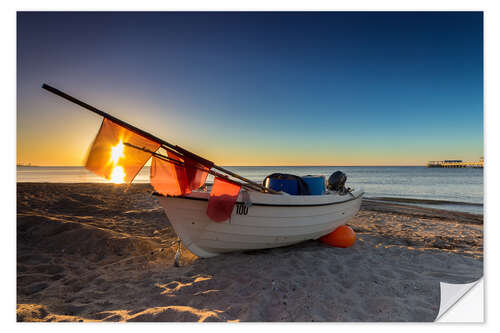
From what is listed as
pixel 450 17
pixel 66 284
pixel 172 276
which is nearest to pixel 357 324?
pixel 172 276

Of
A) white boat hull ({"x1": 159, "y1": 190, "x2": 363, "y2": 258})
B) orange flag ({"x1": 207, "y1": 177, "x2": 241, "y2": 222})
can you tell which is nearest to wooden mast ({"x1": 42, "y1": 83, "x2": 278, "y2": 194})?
orange flag ({"x1": 207, "y1": 177, "x2": 241, "y2": 222})

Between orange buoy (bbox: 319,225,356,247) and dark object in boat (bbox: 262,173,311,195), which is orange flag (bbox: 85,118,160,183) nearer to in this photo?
dark object in boat (bbox: 262,173,311,195)

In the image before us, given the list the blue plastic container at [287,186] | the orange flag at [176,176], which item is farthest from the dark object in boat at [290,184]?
the orange flag at [176,176]

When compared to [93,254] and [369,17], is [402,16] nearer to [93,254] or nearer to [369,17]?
[369,17]

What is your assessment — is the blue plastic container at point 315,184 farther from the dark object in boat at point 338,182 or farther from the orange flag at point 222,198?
the orange flag at point 222,198

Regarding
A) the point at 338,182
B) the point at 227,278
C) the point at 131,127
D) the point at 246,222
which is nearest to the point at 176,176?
the point at 131,127

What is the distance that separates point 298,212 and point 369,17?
3201 millimetres

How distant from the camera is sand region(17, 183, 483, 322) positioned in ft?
7.33

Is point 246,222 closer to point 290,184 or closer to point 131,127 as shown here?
point 290,184

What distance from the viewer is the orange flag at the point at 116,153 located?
2447 mm

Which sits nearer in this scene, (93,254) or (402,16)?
(402,16)
